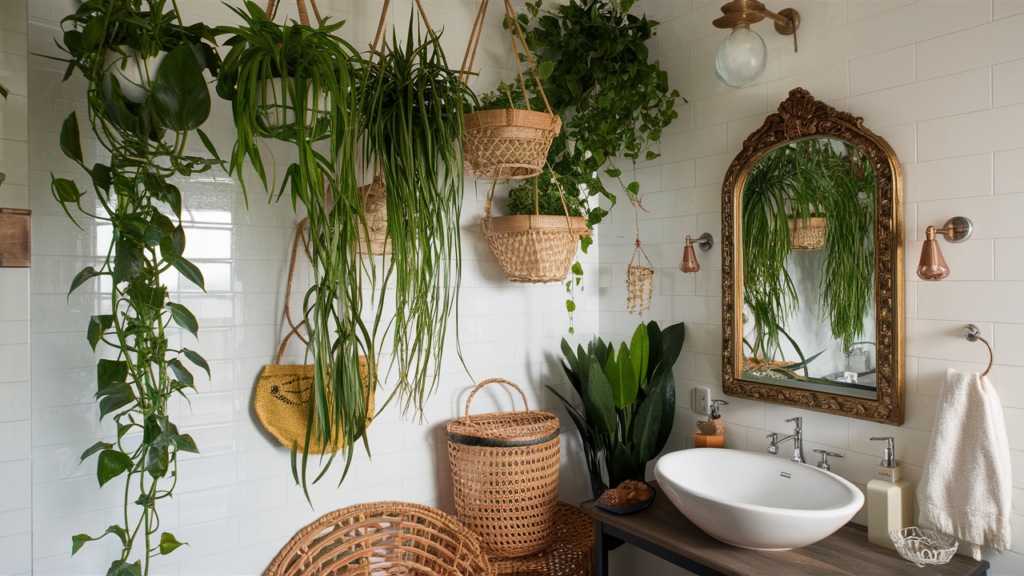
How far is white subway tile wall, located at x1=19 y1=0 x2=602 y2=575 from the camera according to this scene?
55.1 inches

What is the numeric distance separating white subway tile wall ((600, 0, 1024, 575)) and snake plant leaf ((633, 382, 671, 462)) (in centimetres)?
21

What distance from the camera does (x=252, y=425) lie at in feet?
5.83

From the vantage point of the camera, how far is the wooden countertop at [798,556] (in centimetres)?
144

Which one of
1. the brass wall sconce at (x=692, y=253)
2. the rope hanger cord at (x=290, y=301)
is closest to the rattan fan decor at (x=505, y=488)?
the rope hanger cord at (x=290, y=301)

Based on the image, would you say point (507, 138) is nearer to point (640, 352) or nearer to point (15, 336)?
point (640, 352)

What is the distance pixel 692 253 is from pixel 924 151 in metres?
0.73

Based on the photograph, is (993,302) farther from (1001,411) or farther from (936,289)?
(1001,411)

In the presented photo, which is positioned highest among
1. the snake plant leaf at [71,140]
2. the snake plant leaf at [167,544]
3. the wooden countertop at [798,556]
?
the snake plant leaf at [71,140]

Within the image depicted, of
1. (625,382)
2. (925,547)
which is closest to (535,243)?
(625,382)

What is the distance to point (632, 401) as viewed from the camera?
213 centimetres

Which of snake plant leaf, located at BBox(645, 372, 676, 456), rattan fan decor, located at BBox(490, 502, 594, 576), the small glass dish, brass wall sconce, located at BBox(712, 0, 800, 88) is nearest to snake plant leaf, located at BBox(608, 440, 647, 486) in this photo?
snake plant leaf, located at BBox(645, 372, 676, 456)

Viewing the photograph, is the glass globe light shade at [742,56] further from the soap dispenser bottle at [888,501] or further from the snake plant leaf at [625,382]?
the soap dispenser bottle at [888,501]

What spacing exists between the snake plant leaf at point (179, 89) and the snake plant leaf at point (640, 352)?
1512 mm

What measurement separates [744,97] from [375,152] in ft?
4.17
